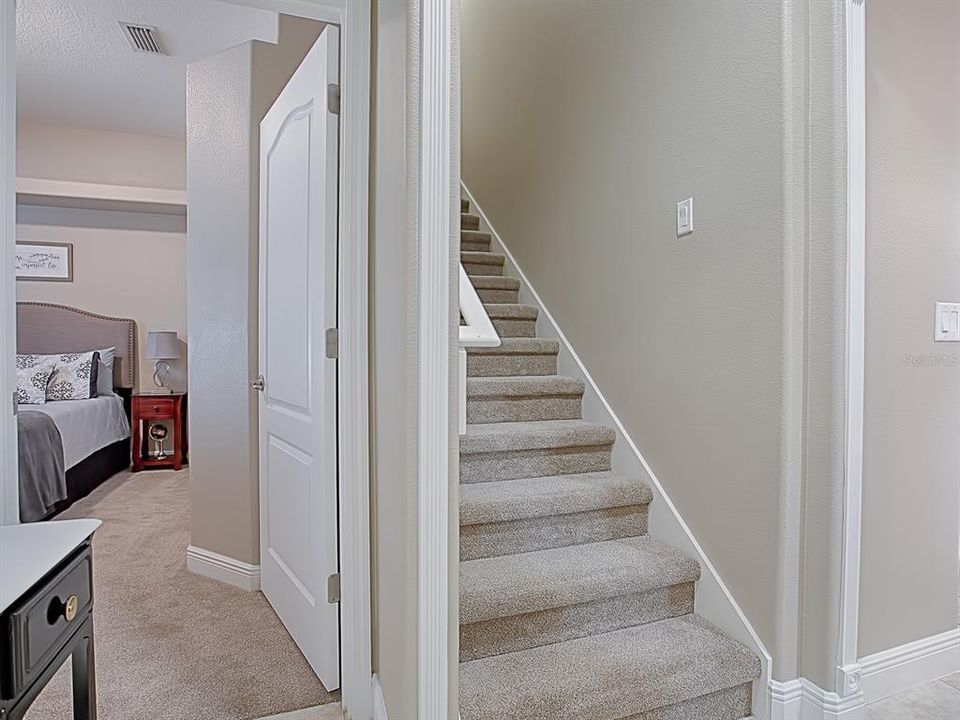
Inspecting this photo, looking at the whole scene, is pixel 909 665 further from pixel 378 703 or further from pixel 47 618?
pixel 47 618

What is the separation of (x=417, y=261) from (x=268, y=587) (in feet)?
6.00

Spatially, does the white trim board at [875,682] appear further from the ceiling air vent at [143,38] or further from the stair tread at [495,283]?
Result: the ceiling air vent at [143,38]

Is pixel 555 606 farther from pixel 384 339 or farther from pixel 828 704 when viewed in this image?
pixel 384 339

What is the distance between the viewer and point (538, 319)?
3.14m

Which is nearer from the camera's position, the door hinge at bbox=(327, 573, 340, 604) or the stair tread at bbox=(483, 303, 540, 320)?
the door hinge at bbox=(327, 573, 340, 604)

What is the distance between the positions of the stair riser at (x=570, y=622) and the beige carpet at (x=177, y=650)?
0.53 metres

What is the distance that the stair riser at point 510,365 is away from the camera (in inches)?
110

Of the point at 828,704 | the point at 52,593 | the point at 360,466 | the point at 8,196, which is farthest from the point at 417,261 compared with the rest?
the point at 828,704

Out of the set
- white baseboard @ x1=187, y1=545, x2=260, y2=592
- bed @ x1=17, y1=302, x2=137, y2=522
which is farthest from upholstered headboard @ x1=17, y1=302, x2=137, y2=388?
white baseboard @ x1=187, y1=545, x2=260, y2=592

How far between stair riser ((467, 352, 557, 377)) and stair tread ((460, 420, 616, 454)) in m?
0.31

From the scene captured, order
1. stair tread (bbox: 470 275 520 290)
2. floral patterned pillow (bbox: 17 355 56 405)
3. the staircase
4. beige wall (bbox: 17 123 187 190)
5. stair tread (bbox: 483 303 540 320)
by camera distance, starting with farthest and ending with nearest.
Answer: beige wall (bbox: 17 123 187 190) → floral patterned pillow (bbox: 17 355 56 405) → stair tread (bbox: 470 275 520 290) → stair tread (bbox: 483 303 540 320) → the staircase

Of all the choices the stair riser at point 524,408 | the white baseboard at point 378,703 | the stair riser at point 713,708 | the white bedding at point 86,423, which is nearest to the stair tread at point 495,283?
the stair riser at point 524,408

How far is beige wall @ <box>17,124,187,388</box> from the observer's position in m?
5.17

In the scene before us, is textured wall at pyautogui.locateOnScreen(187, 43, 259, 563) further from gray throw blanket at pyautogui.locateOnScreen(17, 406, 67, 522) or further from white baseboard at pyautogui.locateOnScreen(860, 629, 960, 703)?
white baseboard at pyautogui.locateOnScreen(860, 629, 960, 703)
